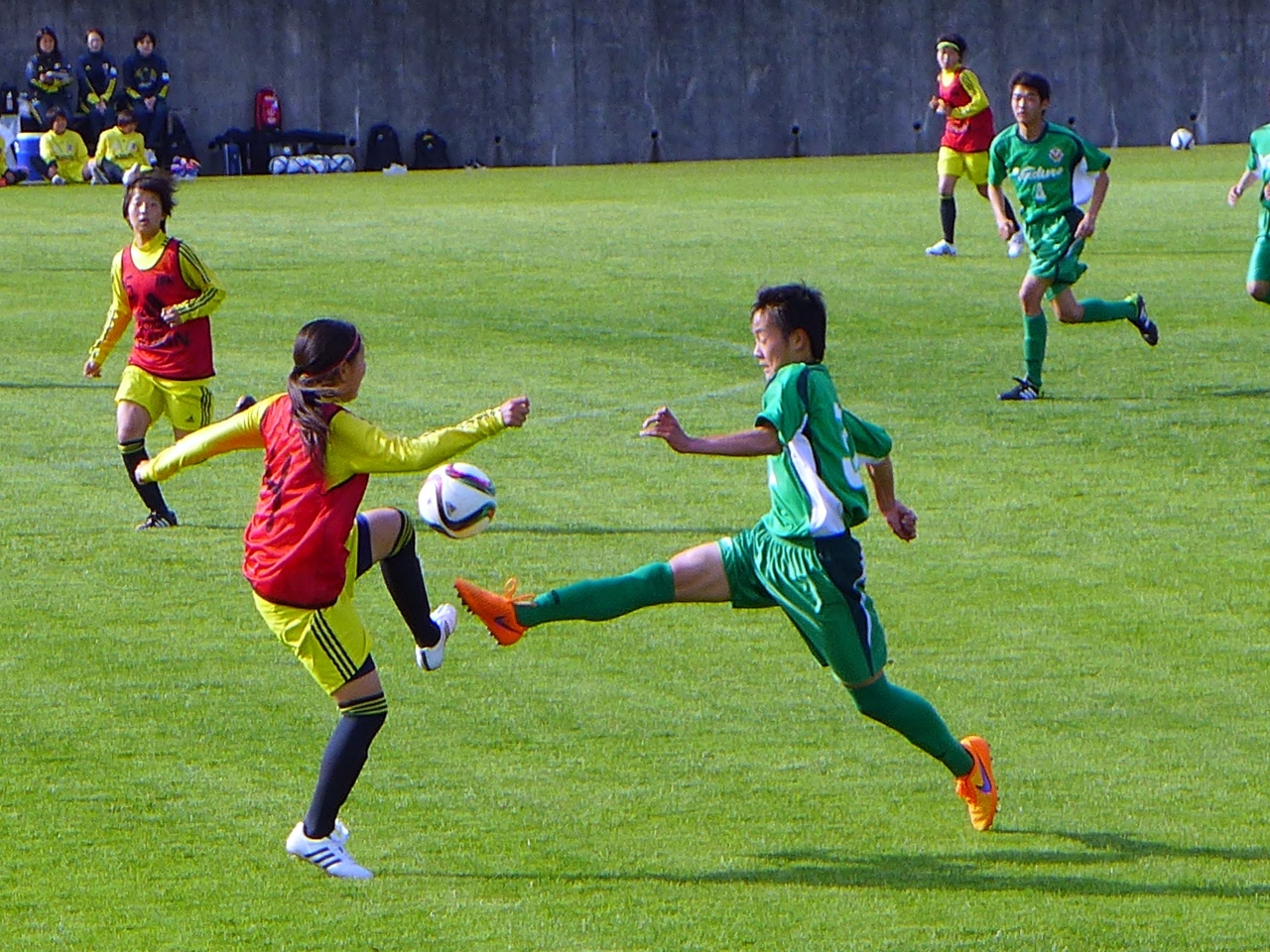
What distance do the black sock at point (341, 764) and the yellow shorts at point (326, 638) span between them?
0.11 meters

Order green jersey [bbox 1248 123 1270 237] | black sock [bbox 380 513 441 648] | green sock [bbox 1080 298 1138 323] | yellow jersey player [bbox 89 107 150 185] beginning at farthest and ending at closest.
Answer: yellow jersey player [bbox 89 107 150 185], green jersey [bbox 1248 123 1270 237], green sock [bbox 1080 298 1138 323], black sock [bbox 380 513 441 648]

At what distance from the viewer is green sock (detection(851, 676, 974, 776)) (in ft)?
19.7

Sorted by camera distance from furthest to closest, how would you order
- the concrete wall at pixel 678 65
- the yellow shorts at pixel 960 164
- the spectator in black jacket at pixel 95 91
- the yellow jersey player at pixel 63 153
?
the concrete wall at pixel 678 65 → the spectator in black jacket at pixel 95 91 → the yellow jersey player at pixel 63 153 → the yellow shorts at pixel 960 164

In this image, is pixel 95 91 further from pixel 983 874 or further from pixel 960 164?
pixel 983 874

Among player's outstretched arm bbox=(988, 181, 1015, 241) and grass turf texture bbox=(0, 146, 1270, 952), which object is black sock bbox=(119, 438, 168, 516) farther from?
player's outstretched arm bbox=(988, 181, 1015, 241)

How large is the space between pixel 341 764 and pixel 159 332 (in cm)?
542

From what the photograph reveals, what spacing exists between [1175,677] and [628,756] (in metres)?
2.33

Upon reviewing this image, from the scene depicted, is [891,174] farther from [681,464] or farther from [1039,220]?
[681,464]

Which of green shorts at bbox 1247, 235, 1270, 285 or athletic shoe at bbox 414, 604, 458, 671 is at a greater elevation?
green shorts at bbox 1247, 235, 1270, 285

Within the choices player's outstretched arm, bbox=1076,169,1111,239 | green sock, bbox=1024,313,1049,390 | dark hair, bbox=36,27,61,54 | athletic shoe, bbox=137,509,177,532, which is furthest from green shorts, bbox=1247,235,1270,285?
dark hair, bbox=36,27,61,54

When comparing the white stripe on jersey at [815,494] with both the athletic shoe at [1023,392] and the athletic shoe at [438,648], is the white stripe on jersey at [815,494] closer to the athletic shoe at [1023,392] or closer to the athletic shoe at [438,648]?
the athletic shoe at [438,648]

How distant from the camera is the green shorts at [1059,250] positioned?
45.1 ft

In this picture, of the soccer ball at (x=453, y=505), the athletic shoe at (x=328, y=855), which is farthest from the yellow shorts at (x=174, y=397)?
the athletic shoe at (x=328, y=855)

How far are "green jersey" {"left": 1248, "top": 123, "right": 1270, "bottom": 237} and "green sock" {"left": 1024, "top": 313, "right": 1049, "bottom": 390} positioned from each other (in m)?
2.22
